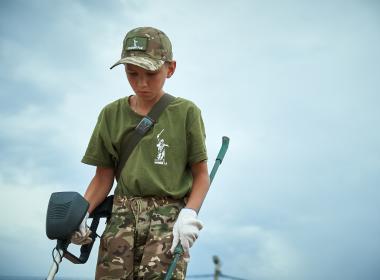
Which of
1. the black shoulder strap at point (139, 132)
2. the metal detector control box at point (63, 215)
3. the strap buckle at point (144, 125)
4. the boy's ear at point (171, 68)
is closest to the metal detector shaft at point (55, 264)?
→ the metal detector control box at point (63, 215)

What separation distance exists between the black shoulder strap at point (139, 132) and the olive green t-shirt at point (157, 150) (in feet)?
0.10

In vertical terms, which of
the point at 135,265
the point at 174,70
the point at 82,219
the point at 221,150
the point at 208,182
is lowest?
the point at 135,265

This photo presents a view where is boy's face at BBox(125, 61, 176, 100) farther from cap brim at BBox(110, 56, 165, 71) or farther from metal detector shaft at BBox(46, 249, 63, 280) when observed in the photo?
metal detector shaft at BBox(46, 249, 63, 280)

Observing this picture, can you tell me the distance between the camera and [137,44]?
12.3 ft

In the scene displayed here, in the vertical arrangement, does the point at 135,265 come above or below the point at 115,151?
below

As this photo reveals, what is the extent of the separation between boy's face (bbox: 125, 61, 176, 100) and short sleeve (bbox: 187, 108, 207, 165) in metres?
0.37

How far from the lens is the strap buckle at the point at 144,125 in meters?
3.69

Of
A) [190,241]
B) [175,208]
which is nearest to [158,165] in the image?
[175,208]

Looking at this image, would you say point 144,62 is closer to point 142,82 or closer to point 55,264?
point 142,82

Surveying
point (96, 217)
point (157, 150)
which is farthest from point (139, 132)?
point (96, 217)

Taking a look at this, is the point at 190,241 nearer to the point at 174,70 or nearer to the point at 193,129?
the point at 193,129

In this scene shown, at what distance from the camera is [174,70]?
389cm

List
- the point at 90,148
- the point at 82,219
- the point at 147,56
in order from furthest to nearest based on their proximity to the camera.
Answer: the point at 90,148 < the point at 147,56 < the point at 82,219

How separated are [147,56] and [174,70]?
0.31 metres
